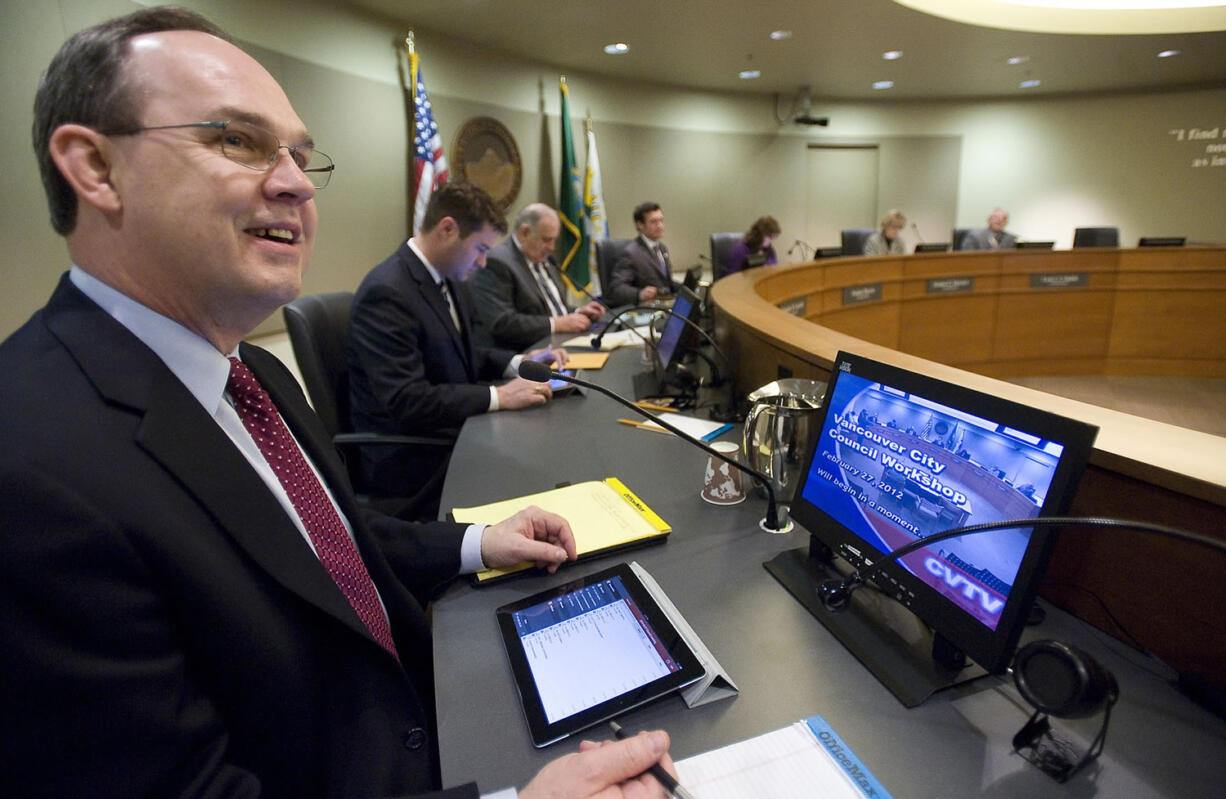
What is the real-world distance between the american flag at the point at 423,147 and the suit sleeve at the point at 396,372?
2855 millimetres

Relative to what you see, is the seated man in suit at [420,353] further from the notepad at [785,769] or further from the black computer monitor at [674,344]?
the notepad at [785,769]

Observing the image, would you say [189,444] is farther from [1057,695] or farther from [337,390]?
[337,390]

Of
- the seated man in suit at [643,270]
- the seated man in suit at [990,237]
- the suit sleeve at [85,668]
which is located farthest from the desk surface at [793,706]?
the seated man in suit at [990,237]

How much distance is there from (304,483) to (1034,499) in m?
0.91

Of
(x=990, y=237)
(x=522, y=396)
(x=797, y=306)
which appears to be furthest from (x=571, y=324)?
(x=990, y=237)

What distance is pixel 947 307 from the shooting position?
4.84 m

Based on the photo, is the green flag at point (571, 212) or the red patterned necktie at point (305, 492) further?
the green flag at point (571, 212)

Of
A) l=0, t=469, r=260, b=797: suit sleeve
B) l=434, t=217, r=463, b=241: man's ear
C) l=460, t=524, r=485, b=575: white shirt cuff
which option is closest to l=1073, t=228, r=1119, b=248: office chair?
l=434, t=217, r=463, b=241: man's ear

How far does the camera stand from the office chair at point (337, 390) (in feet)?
5.91

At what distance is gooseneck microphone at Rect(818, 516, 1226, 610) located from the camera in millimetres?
501

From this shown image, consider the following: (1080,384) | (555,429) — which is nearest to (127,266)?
(555,429)

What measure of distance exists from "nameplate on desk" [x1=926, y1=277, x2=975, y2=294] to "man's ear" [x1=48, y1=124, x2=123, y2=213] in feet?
17.0

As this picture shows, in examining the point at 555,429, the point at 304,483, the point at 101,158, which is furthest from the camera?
the point at 555,429

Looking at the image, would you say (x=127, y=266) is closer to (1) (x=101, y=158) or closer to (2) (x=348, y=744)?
(1) (x=101, y=158)
